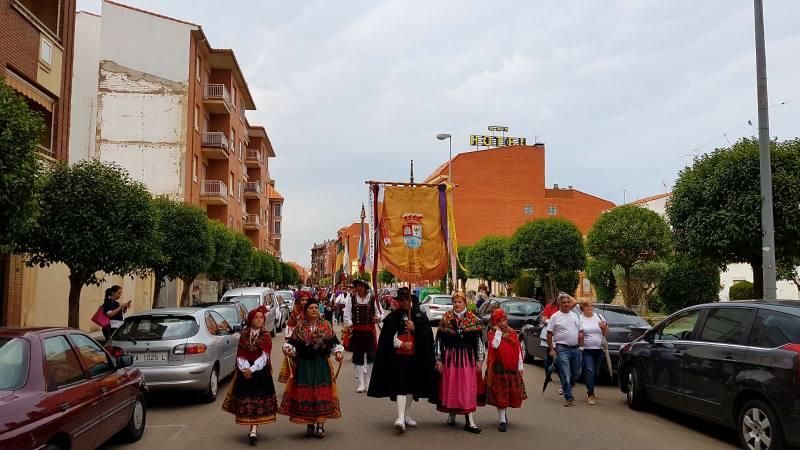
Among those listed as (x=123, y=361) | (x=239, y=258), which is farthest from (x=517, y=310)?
(x=239, y=258)

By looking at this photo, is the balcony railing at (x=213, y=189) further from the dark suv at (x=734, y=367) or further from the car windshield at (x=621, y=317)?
the dark suv at (x=734, y=367)

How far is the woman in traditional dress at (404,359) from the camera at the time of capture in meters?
8.23

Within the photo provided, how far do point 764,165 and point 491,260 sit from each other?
30.4 m

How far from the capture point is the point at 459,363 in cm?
829

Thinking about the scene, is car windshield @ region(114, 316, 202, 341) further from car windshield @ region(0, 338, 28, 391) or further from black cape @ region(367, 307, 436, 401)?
car windshield @ region(0, 338, 28, 391)

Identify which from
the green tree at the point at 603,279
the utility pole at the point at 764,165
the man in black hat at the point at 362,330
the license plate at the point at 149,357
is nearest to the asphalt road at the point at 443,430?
the license plate at the point at 149,357

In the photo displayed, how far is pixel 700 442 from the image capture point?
7.98 m

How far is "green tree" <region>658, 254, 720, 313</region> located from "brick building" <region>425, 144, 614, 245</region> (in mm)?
34732

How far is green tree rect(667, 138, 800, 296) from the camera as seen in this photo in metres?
14.8

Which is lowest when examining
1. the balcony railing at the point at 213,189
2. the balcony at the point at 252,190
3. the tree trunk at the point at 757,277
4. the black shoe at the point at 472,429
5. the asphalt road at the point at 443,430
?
the asphalt road at the point at 443,430

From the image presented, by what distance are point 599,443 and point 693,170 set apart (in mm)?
10830

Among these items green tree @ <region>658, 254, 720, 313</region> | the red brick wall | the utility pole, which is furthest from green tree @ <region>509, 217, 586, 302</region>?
the red brick wall

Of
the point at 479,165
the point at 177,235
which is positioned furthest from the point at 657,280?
the point at 479,165

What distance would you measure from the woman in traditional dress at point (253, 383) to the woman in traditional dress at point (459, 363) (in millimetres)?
2051
